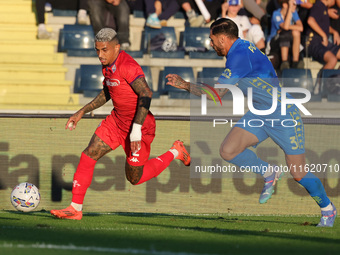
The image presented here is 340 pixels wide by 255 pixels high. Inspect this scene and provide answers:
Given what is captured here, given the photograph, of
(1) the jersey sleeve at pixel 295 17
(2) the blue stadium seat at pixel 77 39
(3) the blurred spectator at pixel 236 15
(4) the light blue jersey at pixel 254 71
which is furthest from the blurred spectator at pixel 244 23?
(4) the light blue jersey at pixel 254 71

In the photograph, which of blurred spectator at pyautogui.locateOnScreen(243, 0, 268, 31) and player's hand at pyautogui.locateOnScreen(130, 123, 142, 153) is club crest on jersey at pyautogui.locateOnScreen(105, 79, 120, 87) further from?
blurred spectator at pyautogui.locateOnScreen(243, 0, 268, 31)

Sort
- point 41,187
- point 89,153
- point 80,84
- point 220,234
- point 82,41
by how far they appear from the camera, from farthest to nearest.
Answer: point 82,41
point 80,84
point 41,187
point 89,153
point 220,234

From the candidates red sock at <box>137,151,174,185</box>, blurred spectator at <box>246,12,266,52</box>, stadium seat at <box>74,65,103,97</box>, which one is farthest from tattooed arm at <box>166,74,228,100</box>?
blurred spectator at <box>246,12,266,52</box>

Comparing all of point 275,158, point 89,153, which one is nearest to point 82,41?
point 275,158

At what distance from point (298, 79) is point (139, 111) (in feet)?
18.3

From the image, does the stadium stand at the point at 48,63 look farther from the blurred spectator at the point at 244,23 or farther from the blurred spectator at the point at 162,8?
the blurred spectator at the point at 244,23

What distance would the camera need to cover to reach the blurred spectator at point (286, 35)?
12.9m

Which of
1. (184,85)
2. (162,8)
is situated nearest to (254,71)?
(184,85)

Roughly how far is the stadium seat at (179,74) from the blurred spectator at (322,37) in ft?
8.06

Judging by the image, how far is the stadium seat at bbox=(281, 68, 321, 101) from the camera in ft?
37.6

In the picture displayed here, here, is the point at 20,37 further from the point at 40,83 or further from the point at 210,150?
the point at 210,150

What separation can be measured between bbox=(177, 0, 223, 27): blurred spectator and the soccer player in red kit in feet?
22.2

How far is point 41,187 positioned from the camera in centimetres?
918

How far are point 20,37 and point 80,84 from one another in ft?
8.46
